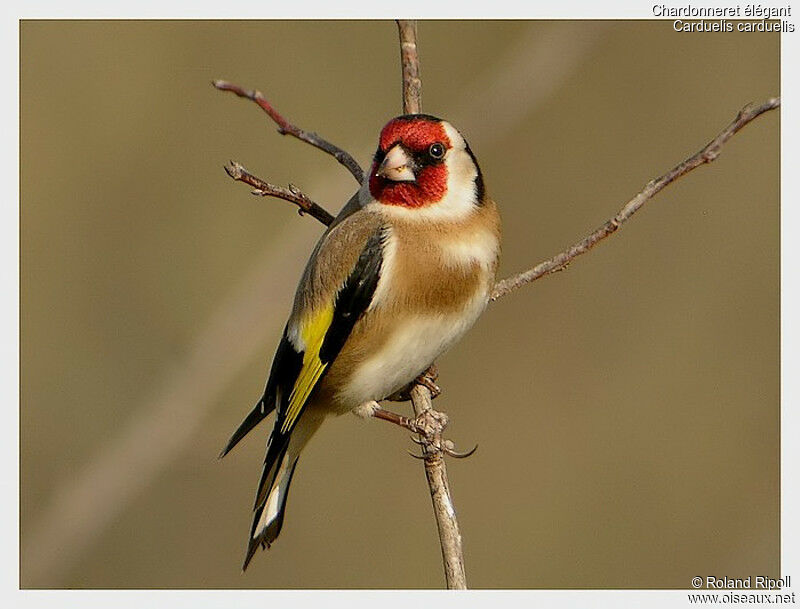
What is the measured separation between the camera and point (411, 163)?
4.03m

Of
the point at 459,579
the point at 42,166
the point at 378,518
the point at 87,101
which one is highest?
the point at 87,101

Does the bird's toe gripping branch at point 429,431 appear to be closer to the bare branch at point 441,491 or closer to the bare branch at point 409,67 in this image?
the bare branch at point 441,491

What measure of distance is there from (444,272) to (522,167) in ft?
10.00

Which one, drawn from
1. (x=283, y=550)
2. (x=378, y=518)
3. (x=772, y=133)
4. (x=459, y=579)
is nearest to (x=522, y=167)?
(x=772, y=133)

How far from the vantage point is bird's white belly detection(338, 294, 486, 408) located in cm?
402

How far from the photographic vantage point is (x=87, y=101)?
7.05 metres

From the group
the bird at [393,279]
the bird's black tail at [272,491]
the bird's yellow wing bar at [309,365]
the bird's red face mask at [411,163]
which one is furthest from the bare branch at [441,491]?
the bird's red face mask at [411,163]

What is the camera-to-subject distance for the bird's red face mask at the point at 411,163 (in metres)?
3.94

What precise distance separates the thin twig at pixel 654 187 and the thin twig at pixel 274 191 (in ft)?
2.85

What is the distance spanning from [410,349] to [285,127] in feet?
3.14

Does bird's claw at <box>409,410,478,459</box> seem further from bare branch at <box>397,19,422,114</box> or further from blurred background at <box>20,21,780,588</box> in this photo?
blurred background at <box>20,21,780,588</box>

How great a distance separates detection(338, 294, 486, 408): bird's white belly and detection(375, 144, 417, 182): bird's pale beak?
54 centimetres

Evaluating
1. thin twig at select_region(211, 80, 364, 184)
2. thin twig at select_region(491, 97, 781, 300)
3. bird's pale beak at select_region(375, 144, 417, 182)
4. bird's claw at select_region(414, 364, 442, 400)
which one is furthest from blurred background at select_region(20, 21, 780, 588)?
thin twig at select_region(491, 97, 781, 300)

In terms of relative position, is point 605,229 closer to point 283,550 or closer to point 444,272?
point 444,272
